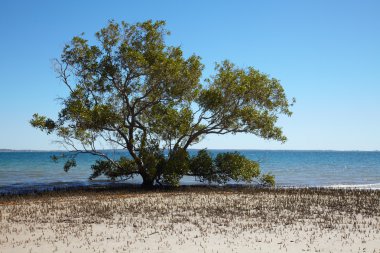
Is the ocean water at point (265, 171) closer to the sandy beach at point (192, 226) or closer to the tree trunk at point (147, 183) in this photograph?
the tree trunk at point (147, 183)

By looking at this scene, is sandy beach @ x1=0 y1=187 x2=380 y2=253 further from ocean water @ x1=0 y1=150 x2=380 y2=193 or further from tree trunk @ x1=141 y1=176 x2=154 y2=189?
ocean water @ x1=0 y1=150 x2=380 y2=193

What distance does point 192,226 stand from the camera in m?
15.0

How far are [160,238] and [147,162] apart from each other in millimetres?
18848

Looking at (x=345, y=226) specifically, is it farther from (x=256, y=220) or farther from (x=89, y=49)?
(x=89, y=49)

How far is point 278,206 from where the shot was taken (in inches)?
787

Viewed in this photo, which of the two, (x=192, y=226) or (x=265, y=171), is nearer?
(x=192, y=226)

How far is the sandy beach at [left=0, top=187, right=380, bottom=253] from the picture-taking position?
12398mm

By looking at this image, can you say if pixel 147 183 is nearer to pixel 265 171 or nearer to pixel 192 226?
pixel 192 226

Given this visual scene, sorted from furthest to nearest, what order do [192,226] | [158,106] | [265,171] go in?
1. [265,171]
2. [158,106]
3. [192,226]

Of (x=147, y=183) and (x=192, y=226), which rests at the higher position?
(x=147, y=183)

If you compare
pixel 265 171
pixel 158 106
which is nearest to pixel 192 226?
pixel 158 106

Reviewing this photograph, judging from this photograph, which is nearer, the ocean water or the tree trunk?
the tree trunk

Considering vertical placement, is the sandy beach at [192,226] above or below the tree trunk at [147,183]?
below

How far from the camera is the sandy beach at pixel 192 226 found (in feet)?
40.7
